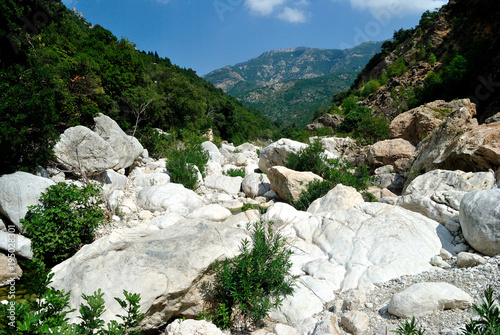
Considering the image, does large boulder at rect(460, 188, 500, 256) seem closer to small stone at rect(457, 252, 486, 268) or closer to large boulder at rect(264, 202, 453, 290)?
small stone at rect(457, 252, 486, 268)

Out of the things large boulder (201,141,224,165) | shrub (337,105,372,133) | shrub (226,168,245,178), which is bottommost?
shrub (226,168,245,178)

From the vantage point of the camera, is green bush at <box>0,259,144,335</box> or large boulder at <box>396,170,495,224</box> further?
large boulder at <box>396,170,495,224</box>

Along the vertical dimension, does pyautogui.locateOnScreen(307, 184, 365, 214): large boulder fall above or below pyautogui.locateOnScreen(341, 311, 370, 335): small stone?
above

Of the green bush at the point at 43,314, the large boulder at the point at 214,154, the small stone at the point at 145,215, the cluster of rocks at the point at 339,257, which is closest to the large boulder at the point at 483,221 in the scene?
the cluster of rocks at the point at 339,257

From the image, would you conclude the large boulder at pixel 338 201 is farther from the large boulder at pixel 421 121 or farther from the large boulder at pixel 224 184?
the large boulder at pixel 421 121

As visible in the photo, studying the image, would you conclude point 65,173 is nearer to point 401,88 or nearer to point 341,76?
point 401,88

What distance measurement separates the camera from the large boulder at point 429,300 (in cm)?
398

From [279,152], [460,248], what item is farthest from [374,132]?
[460,248]

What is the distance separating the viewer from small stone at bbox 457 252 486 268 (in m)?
5.18

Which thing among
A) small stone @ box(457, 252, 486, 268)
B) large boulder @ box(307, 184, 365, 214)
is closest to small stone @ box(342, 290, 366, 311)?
small stone @ box(457, 252, 486, 268)

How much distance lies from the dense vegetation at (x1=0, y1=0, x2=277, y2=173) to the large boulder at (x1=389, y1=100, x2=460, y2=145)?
750 inches

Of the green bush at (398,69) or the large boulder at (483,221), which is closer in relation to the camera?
the large boulder at (483,221)

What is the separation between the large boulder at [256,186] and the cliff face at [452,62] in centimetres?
1512

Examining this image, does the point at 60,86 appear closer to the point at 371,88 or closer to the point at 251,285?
the point at 251,285
